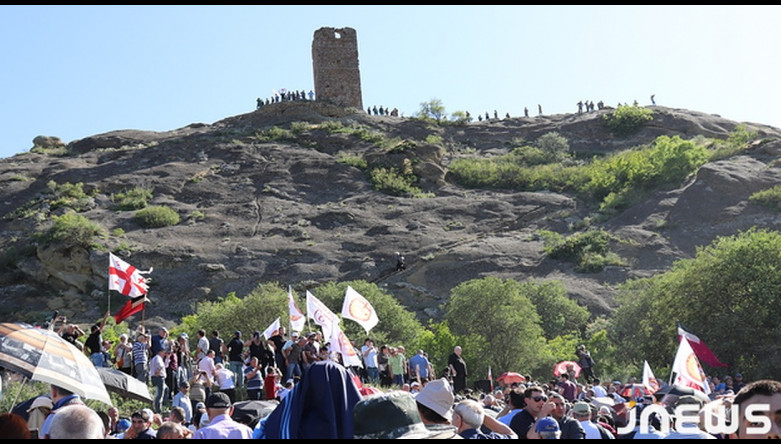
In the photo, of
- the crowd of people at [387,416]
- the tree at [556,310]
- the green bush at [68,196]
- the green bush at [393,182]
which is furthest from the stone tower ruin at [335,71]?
the crowd of people at [387,416]

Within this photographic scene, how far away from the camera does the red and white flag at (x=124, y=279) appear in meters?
21.7

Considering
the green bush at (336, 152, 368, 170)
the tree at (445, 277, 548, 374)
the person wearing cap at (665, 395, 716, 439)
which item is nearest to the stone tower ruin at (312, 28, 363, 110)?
the green bush at (336, 152, 368, 170)

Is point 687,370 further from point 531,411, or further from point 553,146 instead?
point 553,146

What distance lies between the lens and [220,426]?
7992 millimetres

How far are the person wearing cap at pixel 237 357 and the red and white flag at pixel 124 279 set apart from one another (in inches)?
128

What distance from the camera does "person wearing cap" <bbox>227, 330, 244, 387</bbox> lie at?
792 inches

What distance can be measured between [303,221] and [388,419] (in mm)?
45998

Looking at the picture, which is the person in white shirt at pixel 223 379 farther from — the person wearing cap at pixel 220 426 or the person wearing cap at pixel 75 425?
the person wearing cap at pixel 75 425

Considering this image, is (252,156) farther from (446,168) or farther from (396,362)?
(396,362)

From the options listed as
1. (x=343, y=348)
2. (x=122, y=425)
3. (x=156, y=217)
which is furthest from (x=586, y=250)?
(x=122, y=425)

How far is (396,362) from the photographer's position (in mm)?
22141

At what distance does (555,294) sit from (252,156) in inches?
1104

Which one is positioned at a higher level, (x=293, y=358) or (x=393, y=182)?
(x=393, y=182)

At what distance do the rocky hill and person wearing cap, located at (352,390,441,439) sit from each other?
35.1 metres
